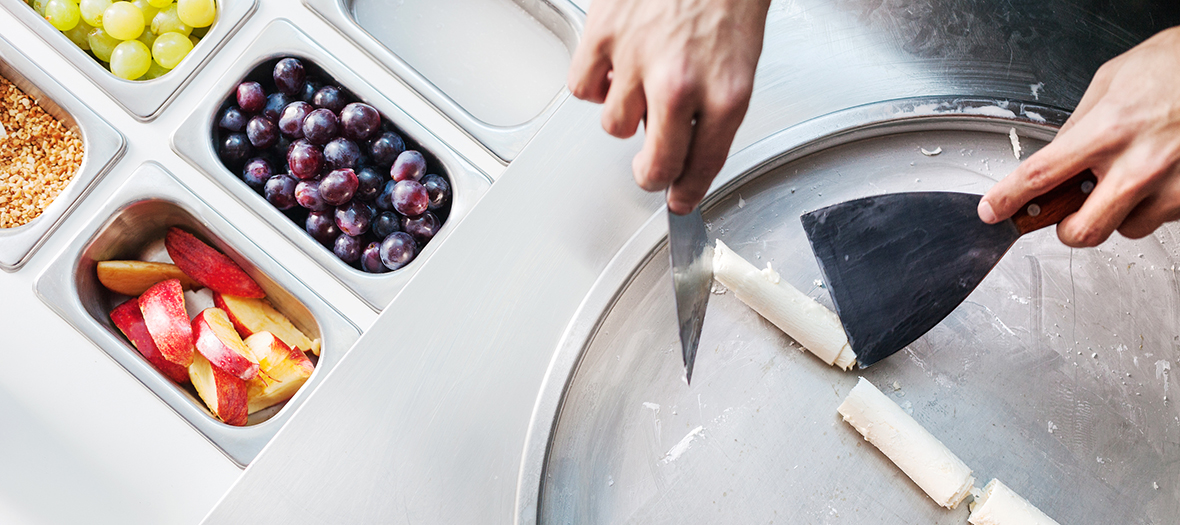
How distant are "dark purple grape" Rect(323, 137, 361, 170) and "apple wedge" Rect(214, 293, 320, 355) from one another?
261mm

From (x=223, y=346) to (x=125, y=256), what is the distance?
28 centimetres

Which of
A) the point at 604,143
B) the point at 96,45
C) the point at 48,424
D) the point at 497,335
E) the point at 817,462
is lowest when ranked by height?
the point at 48,424

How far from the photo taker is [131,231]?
1.09 meters

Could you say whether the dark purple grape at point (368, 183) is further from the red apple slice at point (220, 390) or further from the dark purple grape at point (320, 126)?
the red apple slice at point (220, 390)

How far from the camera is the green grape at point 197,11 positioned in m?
1.10

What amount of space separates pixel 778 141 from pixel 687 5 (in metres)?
0.46

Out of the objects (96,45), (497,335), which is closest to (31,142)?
(96,45)

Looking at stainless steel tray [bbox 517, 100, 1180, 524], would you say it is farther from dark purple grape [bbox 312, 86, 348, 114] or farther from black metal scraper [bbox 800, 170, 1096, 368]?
dark purple grape [bbox 312, 86, 348, 114]

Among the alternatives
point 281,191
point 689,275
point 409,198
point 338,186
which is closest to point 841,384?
point 689,275

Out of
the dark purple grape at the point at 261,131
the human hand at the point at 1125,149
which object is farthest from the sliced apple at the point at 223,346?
the human hand at the point at 1125,149

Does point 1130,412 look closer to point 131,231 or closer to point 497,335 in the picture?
point 497,335

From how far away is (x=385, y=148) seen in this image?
1075 millimetres

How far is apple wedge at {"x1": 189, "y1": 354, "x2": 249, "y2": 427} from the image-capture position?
1.02m

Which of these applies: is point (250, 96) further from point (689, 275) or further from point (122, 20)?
point (689, 275)
